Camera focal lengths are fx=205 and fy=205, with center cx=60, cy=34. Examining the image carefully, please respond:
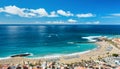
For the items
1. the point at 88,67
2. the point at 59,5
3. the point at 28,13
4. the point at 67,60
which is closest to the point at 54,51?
the point at 67,60

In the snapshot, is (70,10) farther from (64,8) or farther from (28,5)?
(28,5)

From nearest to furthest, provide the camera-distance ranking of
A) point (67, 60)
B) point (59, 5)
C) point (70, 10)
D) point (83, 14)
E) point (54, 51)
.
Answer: point (67, 60) < point (54, 51) < point (59, 5) < point (70, 10) < point (83, 14)

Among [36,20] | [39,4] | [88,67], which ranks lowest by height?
[88,67]

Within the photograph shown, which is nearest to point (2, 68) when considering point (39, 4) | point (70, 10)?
point (39, 4)

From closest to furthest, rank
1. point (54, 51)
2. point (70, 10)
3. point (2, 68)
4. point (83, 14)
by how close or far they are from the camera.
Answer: point (2, 68) < point (54, 51) < point (70, 10) < point (83, 14)

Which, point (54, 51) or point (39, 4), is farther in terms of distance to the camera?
point (39, 4)

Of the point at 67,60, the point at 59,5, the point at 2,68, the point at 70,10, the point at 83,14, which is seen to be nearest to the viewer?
the point at 2,68

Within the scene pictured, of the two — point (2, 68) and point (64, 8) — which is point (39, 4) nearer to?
point (64, 8)

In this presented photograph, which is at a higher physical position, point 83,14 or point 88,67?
point 83,14

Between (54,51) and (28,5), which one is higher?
(28,5)
